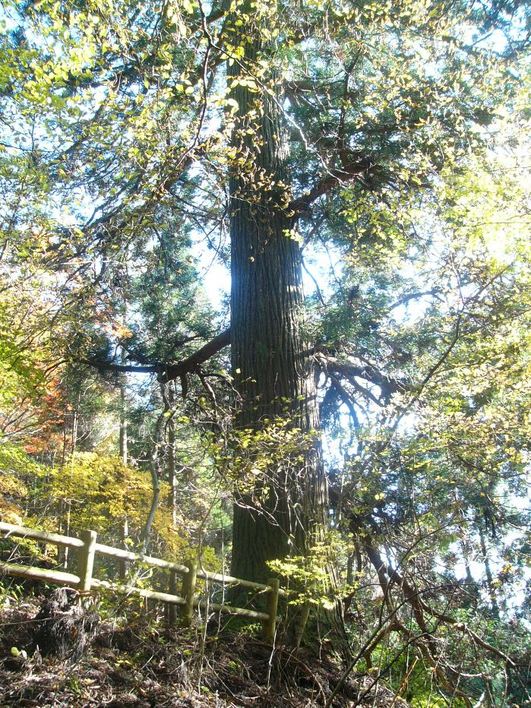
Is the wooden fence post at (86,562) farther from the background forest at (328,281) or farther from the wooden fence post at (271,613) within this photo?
the wooden fence post at (271,613)

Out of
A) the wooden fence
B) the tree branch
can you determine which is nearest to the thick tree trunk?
the wooden fence

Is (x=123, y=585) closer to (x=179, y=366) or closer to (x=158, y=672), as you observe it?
(x=158, y=672)

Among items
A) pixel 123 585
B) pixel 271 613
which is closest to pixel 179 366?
pixel 271 613

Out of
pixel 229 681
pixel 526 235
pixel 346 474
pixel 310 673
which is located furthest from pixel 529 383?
pixel 229 681

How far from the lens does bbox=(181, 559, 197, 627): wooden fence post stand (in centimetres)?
430

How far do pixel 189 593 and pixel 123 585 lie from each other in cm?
66

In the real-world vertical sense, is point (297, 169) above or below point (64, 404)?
above

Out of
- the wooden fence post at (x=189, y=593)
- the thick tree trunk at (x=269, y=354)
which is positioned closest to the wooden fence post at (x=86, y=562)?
the wooden fence post at (x=189, y=593)

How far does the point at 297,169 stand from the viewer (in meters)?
7.06

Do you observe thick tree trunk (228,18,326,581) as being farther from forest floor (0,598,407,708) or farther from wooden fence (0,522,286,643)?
forest floor (0,598,407,708)

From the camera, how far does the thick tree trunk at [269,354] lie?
5.44 meters

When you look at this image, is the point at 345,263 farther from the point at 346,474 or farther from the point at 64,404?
the point at 64,404

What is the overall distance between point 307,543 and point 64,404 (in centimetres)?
1103

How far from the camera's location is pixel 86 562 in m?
3.74
